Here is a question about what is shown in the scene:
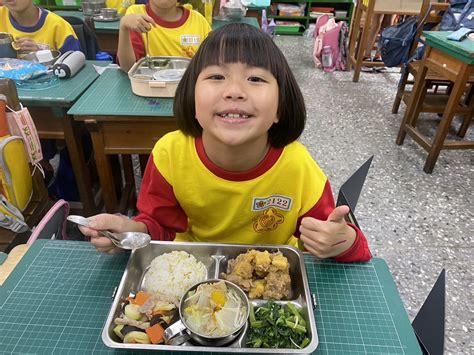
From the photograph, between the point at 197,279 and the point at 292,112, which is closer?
the point at 197,279

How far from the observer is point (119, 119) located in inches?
63.7

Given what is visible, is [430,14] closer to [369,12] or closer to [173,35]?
[369,12]

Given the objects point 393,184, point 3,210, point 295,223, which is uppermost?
point 295,223

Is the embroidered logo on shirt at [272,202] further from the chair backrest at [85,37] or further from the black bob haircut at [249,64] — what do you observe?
the chair backrest at [85,37]

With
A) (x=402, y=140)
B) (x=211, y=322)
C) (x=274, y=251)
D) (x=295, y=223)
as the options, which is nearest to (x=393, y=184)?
(x=402, y=140)

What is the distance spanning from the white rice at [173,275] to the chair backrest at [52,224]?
0.53 meters

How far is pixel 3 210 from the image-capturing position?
139 centimetres

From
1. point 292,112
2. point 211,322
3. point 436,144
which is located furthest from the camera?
point 436,144

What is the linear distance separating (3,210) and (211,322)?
3.61 ft

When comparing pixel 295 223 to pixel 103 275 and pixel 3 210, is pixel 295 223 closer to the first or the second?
pixel 103 275

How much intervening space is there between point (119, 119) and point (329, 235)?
114 centimetres

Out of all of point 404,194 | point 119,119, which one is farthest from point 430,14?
point 119,119

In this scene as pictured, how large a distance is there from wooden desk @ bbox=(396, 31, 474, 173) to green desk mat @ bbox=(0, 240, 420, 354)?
208 centimetres

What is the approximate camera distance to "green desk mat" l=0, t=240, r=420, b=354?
2.35 ft
